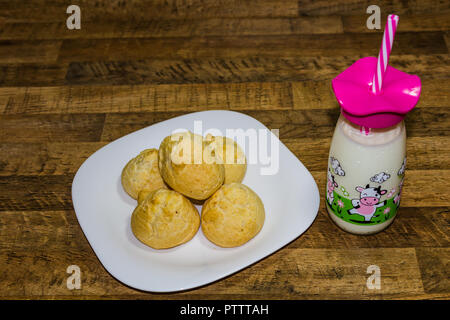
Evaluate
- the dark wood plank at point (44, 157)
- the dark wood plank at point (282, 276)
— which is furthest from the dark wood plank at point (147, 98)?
the dark wood plank at point (282, 276)

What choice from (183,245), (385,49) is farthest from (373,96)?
(183,245)

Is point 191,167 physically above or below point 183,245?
above

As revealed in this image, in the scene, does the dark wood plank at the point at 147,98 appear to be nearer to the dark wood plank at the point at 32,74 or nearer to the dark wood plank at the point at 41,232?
the dark wood plank at the point at 32,74

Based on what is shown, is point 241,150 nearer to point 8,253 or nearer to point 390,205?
point 390,205

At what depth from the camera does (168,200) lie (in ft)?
2.93

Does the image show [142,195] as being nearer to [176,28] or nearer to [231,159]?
[231,159]

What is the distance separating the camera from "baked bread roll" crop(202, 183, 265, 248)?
0.89 metres

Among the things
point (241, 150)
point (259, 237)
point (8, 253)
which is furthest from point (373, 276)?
point (8, 253)

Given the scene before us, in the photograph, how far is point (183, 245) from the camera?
3.09ft

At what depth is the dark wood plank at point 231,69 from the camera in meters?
1.32

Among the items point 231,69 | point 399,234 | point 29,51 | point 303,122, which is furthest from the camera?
point 29,51

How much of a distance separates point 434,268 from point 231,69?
71 cm

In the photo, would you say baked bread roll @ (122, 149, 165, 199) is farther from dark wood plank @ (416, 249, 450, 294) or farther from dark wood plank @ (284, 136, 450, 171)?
dark wood plank @ (416, 249, 450, 294)

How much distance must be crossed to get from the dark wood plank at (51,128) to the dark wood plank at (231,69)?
0.47 ft
